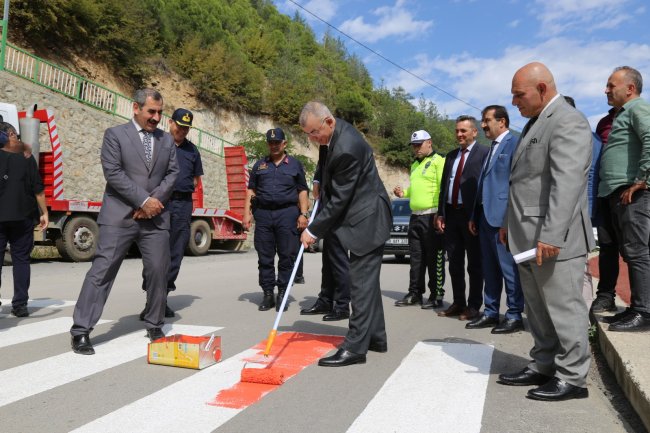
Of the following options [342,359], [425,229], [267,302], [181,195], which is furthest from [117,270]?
[425,229]

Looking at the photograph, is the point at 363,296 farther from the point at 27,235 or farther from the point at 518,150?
the point at 27,235

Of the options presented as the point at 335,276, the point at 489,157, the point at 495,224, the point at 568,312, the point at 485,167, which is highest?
the point at 489,157

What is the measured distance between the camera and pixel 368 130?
156 ft

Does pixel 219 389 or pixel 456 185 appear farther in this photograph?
pixel 456 185

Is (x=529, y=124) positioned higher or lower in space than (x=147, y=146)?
higher

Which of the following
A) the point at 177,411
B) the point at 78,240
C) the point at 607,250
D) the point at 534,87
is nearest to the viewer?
the point at 177,411

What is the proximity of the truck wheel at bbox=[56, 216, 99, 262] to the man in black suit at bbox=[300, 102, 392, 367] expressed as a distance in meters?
9.28

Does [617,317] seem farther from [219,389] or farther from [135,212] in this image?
[135,212]

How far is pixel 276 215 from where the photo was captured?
264 inches

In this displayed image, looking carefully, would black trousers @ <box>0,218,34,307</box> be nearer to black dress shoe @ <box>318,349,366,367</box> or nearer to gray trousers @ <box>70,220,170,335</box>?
gray trousers @ <box>70,220,170,335</box>

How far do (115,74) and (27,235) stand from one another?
21.0 meters

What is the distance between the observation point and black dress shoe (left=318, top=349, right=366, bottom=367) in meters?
4.10

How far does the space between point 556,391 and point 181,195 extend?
4505 millimetres

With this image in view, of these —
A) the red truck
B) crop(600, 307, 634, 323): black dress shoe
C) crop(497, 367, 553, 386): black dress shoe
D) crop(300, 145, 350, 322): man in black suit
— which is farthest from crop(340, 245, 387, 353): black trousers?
the red truck
